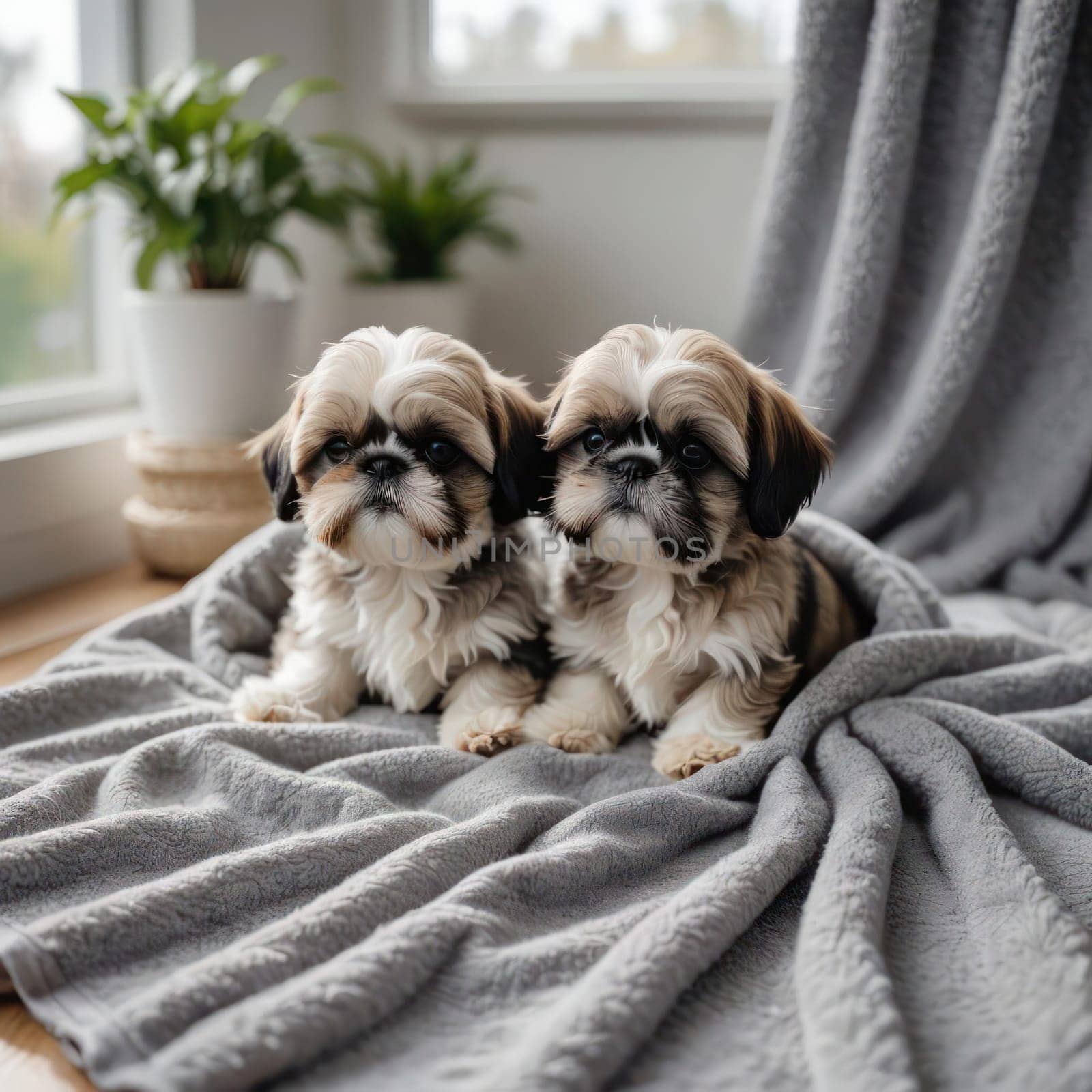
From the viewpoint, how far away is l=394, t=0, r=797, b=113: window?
322cm

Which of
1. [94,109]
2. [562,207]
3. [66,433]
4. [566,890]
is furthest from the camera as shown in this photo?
[562,207]

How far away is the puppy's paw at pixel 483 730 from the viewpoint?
1716mm

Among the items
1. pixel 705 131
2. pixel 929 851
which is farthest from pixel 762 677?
pixel 705 131

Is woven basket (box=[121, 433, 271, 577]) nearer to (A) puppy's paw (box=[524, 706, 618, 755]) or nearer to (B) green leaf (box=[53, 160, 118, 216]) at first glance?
(B) green leaf (box=[53, 160, 118, 216])

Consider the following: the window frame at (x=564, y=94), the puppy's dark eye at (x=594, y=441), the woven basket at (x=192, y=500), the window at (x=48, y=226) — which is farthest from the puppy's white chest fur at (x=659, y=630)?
the window frame at (x=564, y=94)

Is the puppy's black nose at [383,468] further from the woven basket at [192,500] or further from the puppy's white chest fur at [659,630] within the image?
the woven basket at [192,500]

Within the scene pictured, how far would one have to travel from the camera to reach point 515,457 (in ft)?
5.46

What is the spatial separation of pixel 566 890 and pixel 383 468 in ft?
2.13

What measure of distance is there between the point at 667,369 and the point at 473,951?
0.81 m

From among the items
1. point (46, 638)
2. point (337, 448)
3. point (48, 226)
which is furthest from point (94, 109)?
point (337, 448)

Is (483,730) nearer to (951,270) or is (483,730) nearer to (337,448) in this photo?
(337,448)

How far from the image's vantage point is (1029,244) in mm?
2590

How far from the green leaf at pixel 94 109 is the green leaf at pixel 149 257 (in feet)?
0.83

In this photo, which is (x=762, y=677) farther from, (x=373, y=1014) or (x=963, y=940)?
(x=373, y=1014)
